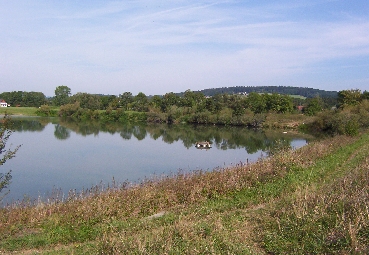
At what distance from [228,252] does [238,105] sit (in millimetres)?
54240

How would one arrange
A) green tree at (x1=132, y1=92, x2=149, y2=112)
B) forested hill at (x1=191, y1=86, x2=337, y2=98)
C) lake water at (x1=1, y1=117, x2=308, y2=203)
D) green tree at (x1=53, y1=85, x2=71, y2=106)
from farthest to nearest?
forested hill at (x1=191, y1=86, x2=337, y2=98)
green tree at (x1=53, y1=85, x2=71, y2=106)
green tree at (x1=132, y1=92, x2=149, y2=112)
lake water at (x1=1, y1=117, x2=308, y2=203)

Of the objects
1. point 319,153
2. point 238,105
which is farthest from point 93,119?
point 319,153

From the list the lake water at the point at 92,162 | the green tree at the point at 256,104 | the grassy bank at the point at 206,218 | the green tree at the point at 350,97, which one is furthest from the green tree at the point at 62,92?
the grassy bank at the point at 206,218

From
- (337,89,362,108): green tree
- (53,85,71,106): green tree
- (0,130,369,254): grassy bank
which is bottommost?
(0,130,369,254): grassy bank

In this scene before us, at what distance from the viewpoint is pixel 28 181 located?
48.6 ft

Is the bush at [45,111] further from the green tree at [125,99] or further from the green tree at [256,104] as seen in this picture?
the green tree at [256,104]

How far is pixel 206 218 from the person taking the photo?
6184 mm

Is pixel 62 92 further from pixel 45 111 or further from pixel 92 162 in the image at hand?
pixel 92 162

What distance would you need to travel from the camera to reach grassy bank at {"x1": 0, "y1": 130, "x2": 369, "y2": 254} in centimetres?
456

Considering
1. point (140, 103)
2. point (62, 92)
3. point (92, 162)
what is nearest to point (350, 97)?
point (92, 162)

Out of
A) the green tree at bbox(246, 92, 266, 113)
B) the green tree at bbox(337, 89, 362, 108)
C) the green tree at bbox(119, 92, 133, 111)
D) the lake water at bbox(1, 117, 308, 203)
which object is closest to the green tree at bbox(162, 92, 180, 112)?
the green tree at bbox(119, 92, 133, 111)

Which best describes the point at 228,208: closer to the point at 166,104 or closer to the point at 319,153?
the point at 319,153

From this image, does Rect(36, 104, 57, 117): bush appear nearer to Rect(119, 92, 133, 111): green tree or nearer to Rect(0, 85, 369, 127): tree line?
Rect(0, 85, 369, 127): tree line

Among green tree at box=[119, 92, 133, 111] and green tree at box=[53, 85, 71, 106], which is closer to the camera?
green tree at box=[119, 92, 133, 111]
